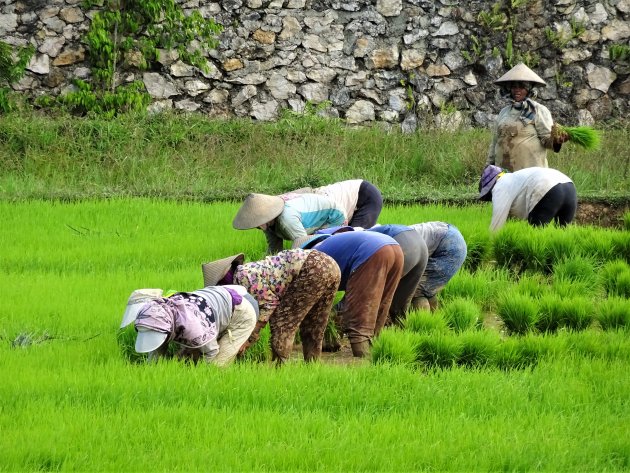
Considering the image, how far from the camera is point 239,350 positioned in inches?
229

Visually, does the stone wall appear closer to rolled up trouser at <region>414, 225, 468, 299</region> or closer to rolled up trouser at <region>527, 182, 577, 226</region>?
rolled up trouser at <region>527, 182, 577, 226</region>

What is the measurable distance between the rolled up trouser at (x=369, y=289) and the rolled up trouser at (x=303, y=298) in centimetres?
22

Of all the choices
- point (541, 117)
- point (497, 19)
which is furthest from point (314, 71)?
point (541, 117)

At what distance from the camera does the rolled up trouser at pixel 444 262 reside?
7.14 m

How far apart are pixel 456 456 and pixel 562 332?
2446 mm

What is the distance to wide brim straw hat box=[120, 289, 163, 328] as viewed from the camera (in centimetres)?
537

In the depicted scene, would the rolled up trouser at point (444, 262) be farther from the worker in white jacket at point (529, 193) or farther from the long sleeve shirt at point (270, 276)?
the worker in white jacket at point (529, 193)

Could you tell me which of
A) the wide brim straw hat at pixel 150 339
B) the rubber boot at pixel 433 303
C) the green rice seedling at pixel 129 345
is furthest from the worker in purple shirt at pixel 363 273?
the wide brim straw hat at pixel 150 339

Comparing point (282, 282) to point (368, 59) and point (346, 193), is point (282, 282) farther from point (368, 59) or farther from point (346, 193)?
point (368, 59)

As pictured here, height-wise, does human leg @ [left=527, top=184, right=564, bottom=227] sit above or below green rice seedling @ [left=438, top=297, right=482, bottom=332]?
above

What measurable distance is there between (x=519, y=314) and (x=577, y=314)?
0.37 m

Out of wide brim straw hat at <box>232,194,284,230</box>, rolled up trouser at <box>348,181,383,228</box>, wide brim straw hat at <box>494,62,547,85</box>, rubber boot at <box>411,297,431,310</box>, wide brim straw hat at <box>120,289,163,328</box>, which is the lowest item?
rubber boot at <box>411,297,431,310</box>

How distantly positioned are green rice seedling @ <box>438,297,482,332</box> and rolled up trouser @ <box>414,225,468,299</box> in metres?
0.16

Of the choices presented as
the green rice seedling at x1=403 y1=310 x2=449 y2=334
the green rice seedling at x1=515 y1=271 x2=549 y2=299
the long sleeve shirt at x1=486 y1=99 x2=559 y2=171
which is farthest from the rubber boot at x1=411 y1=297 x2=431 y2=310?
the long sleeve shirt at x1=486 y1=99 x2=559 y2=171
